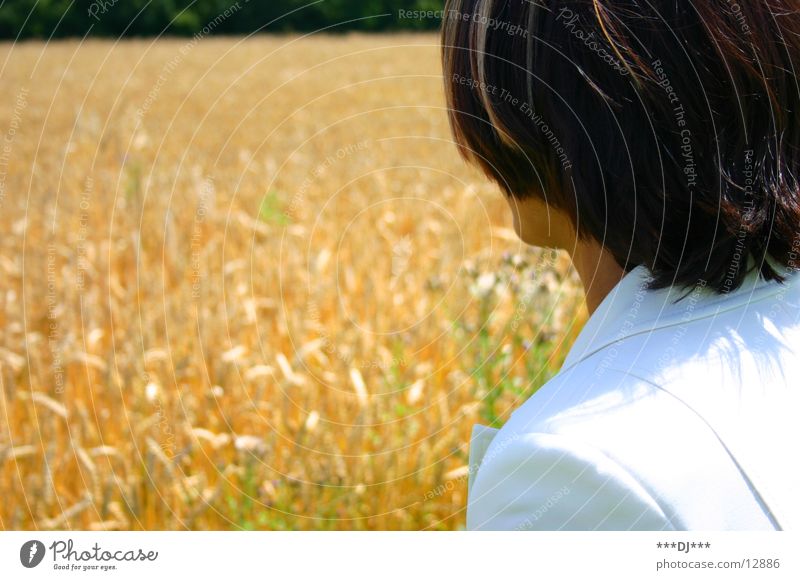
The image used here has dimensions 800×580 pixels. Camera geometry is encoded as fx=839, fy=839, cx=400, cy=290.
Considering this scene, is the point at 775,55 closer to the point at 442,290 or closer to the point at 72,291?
the point at 442,290

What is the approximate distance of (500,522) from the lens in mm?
755

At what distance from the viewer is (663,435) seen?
2.20ft

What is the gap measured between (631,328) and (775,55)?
309mm

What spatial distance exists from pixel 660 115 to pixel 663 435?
314mm

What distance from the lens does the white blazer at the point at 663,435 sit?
0.67m

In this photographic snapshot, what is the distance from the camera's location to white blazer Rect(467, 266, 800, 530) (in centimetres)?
67

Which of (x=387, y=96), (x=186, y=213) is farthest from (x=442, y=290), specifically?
(x=387, y=96)

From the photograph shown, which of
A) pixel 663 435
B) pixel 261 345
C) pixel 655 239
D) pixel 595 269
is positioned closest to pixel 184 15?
pixel 261 345
